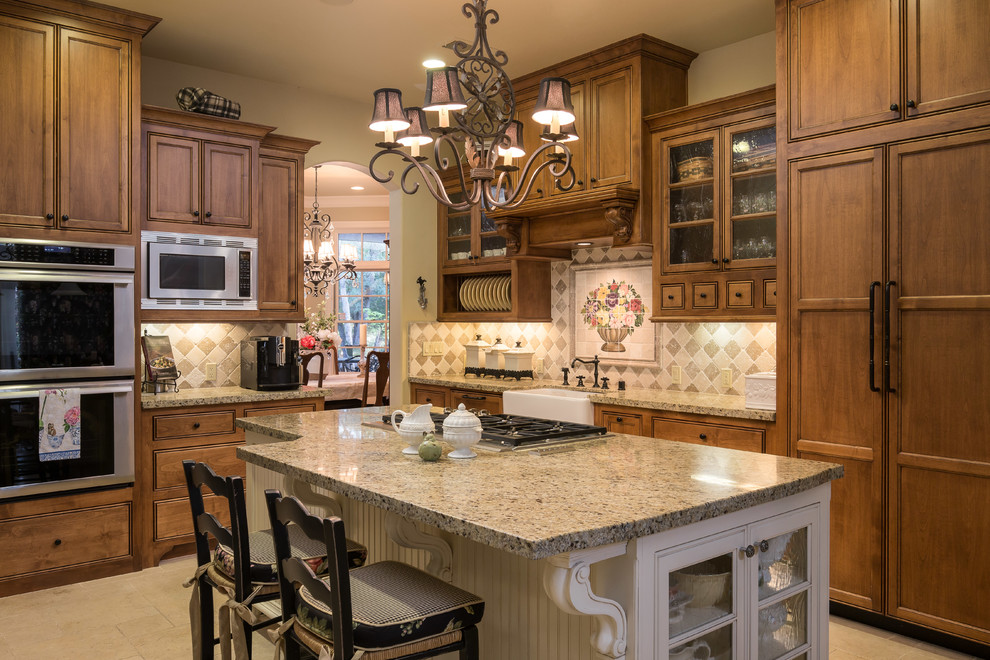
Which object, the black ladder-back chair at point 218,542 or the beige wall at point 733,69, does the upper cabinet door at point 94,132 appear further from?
the beige wall at point 733,69

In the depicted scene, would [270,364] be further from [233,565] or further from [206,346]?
[233,565]

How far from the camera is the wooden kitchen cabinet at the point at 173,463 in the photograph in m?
4.05

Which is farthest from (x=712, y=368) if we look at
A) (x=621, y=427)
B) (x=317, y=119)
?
(x=317, y=119)

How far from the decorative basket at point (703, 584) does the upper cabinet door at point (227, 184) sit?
12.3ft

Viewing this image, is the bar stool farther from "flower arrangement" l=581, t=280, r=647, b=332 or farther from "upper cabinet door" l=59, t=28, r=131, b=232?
"flower arrangement" l=581, t=280, r=647, b=332

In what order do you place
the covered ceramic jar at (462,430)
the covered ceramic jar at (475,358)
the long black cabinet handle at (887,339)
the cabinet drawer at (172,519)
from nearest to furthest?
the covered ceramic jar at (462,430) → the long black cabinet handle at (887,339) → the cabinet drawer at (172,519) → the covered ceramic jar at (475,358)

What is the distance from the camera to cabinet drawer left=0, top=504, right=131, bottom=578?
362 cm

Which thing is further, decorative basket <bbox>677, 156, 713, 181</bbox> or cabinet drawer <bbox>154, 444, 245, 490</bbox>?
decorative basket <bbox>677, 156, 713, 181</bbox>

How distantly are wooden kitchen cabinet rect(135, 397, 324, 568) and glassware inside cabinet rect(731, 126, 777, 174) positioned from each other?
3.26 meters

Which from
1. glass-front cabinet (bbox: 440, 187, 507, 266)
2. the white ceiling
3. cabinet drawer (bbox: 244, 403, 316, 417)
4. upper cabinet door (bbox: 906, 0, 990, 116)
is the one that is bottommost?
cabinet drawer (bbox: 244, 403, 316, 417)

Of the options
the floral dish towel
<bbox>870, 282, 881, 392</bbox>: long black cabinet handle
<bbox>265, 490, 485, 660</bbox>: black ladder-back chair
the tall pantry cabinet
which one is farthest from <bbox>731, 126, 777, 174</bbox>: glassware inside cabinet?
the floral dish towel

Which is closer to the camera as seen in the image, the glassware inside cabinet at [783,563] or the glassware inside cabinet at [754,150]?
the glassware inside cabinet at [783,563]

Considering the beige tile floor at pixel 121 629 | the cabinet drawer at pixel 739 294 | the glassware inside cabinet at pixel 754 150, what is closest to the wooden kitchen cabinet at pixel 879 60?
the glassware inside cabinet at pixel 754 150

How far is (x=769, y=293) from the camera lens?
12.8 feet
